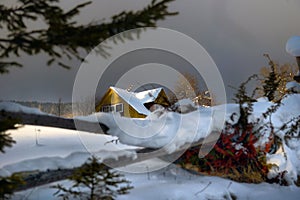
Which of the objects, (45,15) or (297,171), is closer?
(45,15)

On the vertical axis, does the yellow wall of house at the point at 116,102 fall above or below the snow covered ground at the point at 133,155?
above

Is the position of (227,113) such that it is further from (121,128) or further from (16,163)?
(16,163)

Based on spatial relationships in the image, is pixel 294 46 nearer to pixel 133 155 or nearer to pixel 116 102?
pixel 133 155

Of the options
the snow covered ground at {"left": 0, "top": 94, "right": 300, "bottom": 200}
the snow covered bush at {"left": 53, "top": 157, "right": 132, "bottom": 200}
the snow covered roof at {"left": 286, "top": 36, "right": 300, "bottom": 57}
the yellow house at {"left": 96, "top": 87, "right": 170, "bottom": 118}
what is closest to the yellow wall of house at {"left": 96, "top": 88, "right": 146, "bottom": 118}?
the yellow house at {"left": 96, "top": 87, "right": 170, "bottom": 118}

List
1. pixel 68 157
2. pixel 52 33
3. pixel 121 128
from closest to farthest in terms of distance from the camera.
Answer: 1. pixel 52 33
2. pixel 68 157
3. pixel 121 128

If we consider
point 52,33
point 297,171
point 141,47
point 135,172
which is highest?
point 141,47

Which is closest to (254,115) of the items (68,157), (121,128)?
(121,128)

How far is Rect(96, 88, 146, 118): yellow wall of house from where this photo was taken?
2473cm

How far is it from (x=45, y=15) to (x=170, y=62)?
16.2 ft

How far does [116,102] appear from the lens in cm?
2748

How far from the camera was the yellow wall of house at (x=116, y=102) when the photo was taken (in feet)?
81.1

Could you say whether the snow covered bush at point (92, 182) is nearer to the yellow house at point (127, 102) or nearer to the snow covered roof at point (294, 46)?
the snow covered roof at point (294, 46)

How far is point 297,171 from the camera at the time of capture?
604cm

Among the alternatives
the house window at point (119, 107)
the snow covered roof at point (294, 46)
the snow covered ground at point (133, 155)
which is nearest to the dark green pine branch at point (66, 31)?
the snow covered ground at point (133, 155)
